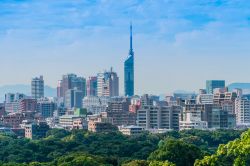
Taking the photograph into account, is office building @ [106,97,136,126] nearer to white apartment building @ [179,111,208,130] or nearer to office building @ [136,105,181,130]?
office building @ [136,105,181,130]

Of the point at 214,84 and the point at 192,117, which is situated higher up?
the point at 214,84

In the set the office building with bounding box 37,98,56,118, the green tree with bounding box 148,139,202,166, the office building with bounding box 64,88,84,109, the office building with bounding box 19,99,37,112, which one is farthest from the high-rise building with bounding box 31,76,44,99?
the green tree with bounding box 148,139,202,166

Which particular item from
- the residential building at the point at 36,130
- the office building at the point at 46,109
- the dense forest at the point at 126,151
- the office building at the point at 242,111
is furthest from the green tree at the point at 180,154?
the office building at the point at 46,109

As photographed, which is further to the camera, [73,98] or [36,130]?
[73,98]

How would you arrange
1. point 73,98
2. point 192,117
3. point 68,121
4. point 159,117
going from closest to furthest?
point 192,117 → point 159,117 → point 68,121 → point 73,98

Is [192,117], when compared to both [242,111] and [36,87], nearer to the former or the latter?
[242,111]

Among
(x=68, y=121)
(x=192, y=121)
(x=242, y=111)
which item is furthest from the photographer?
(x=242, y=111)

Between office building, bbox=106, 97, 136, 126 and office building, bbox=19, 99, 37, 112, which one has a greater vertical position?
office building, bbox=19, 99, 37, 112

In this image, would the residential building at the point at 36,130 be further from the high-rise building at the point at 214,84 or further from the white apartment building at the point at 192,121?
the high-rise building at the point at 214,84

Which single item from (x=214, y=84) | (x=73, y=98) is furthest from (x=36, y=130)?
(x=214, y=84)

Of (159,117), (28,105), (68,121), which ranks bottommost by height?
(68,121)
